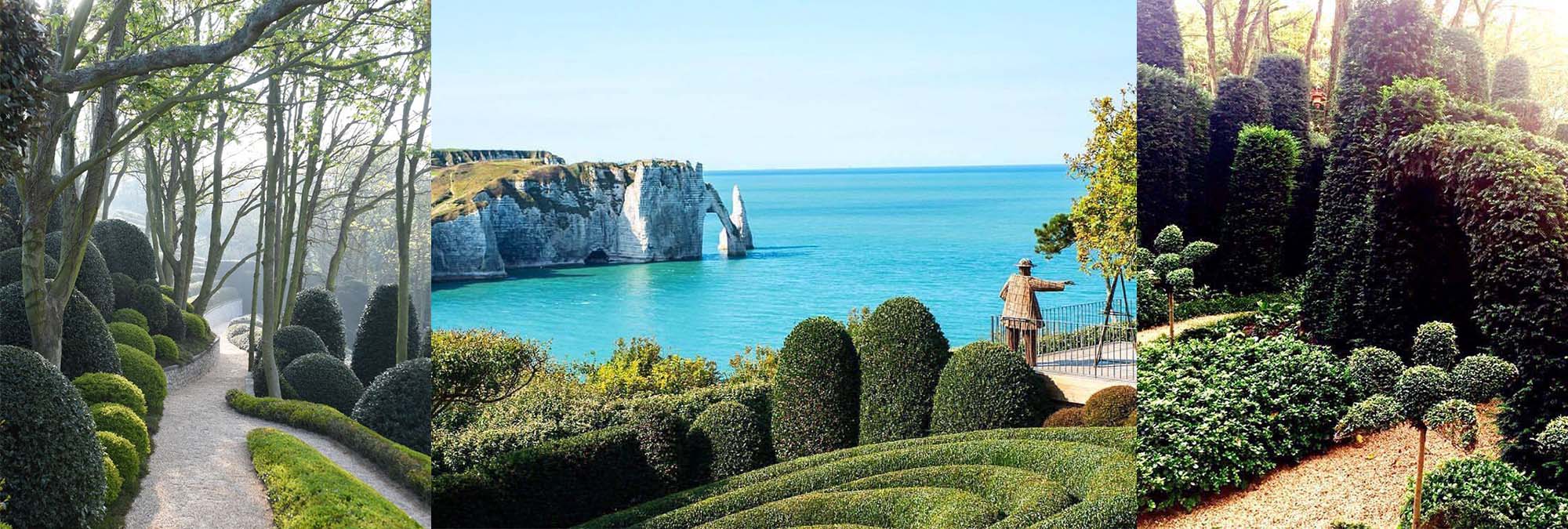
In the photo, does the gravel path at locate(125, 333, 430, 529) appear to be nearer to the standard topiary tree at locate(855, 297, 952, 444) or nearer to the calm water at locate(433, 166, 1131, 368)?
the calm water at locate(433, 166, 1131, 368)

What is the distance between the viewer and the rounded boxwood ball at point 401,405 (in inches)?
225

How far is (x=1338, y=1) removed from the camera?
5.50 metres

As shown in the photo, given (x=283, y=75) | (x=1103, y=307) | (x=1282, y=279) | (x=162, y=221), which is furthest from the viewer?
(x=1103, y=307)

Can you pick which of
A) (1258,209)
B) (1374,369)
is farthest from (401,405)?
(1374,369)

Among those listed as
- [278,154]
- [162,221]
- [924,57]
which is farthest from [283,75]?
[924,57]

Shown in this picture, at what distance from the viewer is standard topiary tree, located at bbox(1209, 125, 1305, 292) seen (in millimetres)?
5664

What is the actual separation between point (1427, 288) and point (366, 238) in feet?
17.9

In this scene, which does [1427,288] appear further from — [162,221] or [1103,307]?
[162,221]

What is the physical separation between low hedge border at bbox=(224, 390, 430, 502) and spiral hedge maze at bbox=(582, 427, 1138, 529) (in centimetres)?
126

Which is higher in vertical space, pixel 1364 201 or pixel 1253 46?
pixel 1253 46

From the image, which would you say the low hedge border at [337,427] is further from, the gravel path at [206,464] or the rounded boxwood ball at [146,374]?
the rounded boxwood ball at [146,374]

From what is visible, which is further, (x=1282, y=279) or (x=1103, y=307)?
(x=1103, y=307)

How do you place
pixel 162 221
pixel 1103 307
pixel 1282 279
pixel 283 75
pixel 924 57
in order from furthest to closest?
pixel 924 57 < pixel 1103 307 < pixel 1282 279 < pixel 283 75 < pixel 162 221

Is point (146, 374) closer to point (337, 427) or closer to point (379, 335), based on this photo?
point (337, 427)
